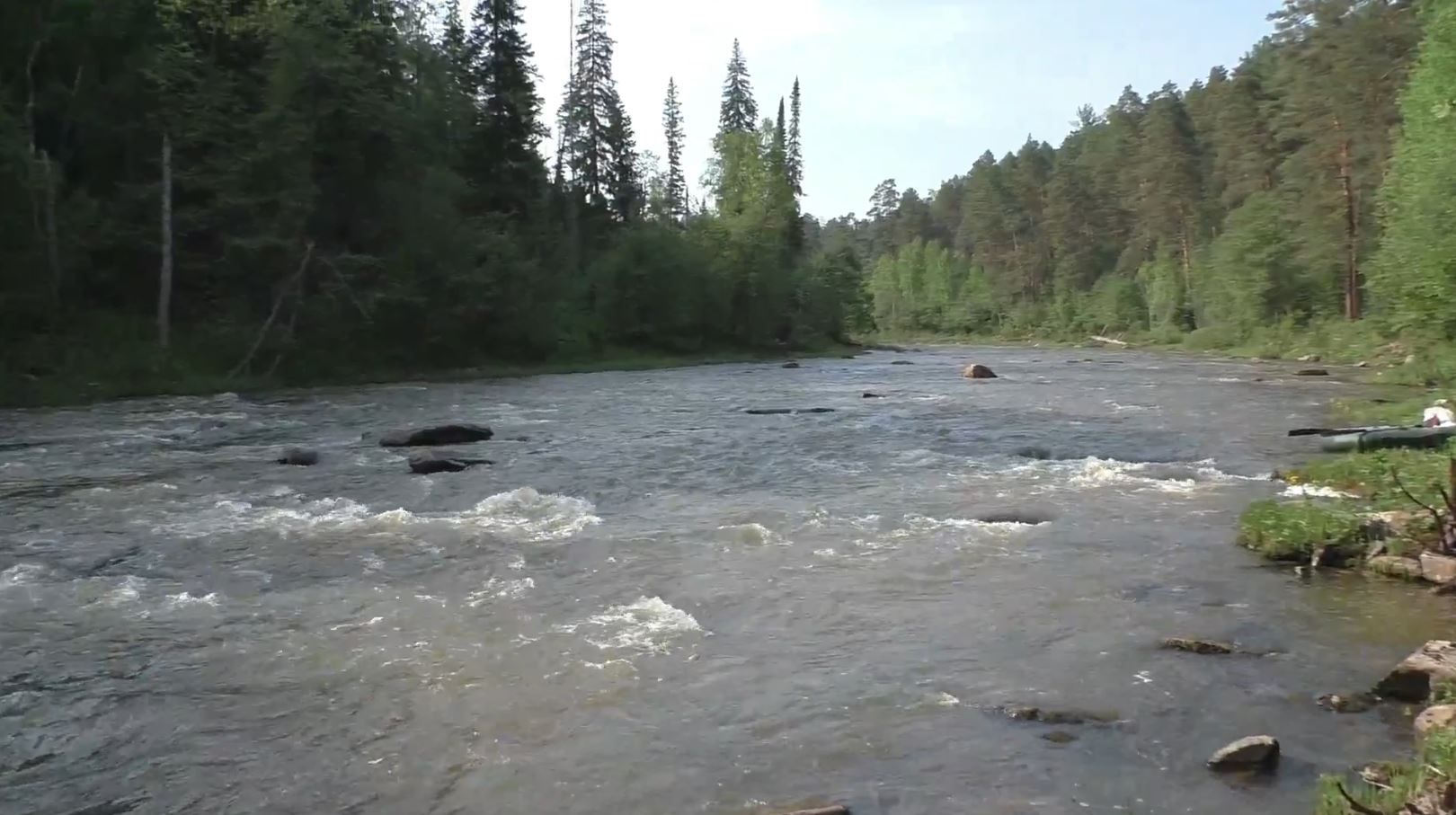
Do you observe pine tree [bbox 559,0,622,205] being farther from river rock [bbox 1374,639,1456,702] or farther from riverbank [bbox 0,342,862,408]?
river rock [bbox 1374,639,1456,702]

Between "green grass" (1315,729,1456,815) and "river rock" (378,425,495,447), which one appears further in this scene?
"river rock" (378,425,495,447)

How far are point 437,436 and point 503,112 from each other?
4513 centimetres

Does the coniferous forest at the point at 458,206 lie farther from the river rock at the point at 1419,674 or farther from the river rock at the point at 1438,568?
the river rock at the point at 1419,674

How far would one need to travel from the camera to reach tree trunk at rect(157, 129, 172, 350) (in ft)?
121

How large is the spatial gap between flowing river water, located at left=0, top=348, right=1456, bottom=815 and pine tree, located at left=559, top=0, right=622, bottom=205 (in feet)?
201

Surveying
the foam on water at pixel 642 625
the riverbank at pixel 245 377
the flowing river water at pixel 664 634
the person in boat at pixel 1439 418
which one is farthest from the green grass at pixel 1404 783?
the riverbank at pixel 245 377

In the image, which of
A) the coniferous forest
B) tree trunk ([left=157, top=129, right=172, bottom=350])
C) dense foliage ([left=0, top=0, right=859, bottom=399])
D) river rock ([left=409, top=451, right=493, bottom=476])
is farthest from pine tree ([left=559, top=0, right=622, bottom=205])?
river rock ([left=409, top=451, right=493, bottom=476])

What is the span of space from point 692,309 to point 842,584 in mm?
52947

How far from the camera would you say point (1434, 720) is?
6.91m

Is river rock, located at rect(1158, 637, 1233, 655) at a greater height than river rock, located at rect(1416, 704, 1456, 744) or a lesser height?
lesser

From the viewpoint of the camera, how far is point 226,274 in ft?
132

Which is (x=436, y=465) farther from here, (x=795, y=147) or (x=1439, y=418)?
(x=795, y=147)

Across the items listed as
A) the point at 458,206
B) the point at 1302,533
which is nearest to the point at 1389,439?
the point at 1302,533

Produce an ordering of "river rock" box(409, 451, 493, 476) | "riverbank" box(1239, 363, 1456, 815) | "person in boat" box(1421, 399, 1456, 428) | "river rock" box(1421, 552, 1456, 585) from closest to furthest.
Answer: "riverbank" box(1239, 363, 1456, 815) → "river rock" box(1421, 552, 1456, 585) → "person in boat" box(1421, 399, 1456, 428) → "river rock" box(409, 451, 493, 476)
